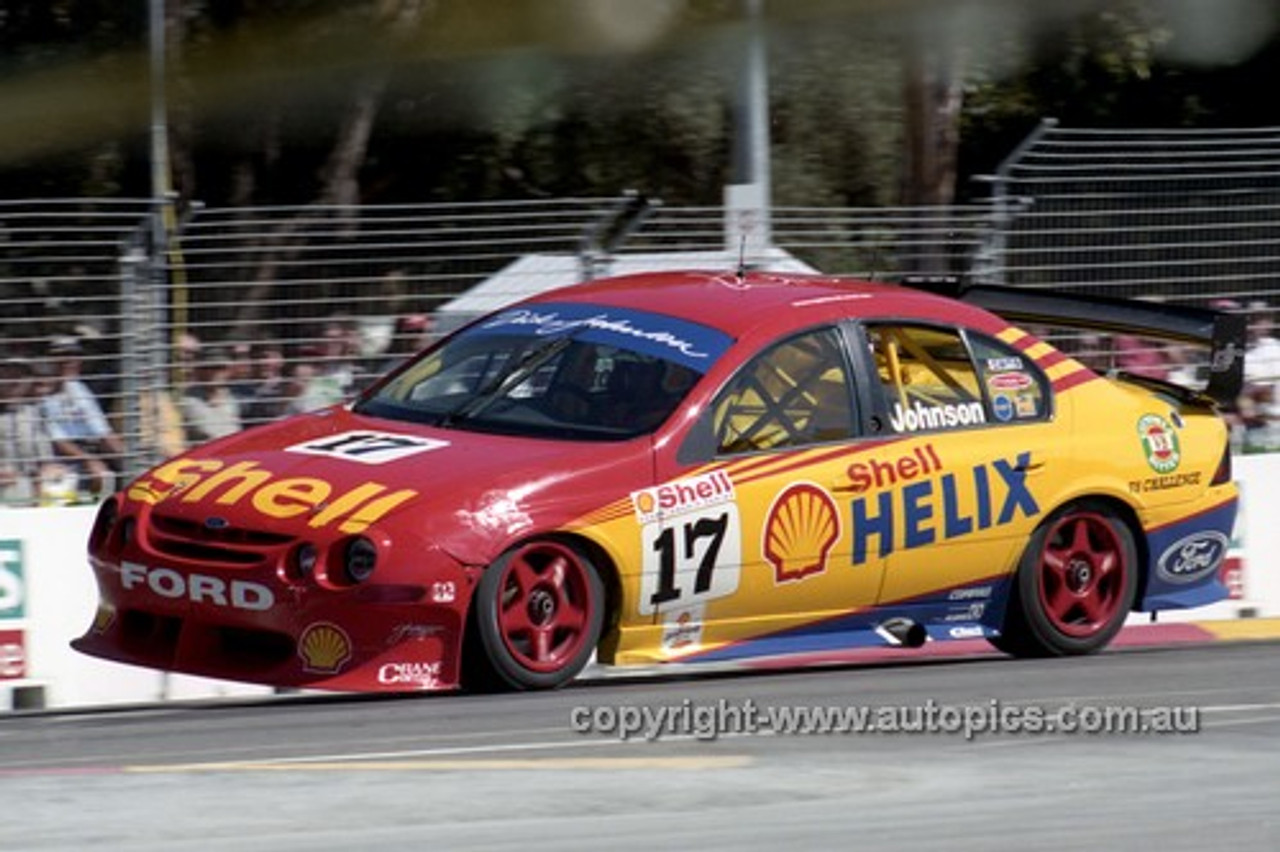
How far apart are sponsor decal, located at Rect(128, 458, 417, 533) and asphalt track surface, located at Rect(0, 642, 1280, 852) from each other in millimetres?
601

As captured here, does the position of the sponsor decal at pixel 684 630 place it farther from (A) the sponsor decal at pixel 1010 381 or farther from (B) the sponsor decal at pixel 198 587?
(A) the sponsor decal at pixel 1010 381

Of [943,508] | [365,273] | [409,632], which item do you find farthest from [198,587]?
[365,273]

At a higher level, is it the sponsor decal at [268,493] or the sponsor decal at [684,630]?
the sponsor decal at [268,493]

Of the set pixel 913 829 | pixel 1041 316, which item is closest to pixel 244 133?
pixel 1041 316

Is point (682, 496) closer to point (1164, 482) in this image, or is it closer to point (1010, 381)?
point (1010, 381)

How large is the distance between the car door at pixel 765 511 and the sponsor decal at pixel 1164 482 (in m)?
1.21

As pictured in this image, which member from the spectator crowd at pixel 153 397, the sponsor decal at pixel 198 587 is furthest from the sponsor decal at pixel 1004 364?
the spectator crowd at pixel 153 397

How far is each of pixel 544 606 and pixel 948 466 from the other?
169 centimetres

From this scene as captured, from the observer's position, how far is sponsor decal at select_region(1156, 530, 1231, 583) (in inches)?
391

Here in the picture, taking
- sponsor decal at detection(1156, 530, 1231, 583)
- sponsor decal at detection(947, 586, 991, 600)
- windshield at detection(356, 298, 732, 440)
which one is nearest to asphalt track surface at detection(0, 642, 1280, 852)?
sponsor decal at detection(947, 586, 991, 600)

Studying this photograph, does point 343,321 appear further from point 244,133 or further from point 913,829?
point 244,133

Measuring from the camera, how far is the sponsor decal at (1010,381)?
9.61 metres

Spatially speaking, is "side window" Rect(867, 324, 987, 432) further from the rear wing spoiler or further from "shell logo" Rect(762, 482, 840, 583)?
the rear wing spoiler

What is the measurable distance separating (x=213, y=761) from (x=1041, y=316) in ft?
14.6
